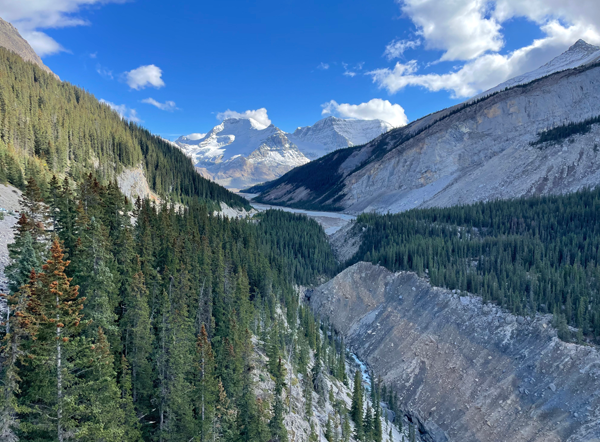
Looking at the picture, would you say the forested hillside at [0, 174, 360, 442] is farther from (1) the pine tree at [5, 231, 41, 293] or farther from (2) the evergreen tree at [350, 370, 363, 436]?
(2) the evergreen tree at [350, 370, 363, 436]

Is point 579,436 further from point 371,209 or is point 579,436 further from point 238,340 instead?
point 371,209

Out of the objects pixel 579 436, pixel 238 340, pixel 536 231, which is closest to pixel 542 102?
pixel 536 231

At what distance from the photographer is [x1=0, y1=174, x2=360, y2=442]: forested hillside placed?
13523 mm

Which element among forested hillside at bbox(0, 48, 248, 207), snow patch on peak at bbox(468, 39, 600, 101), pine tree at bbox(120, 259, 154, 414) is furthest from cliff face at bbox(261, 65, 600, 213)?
pine tree at bbox(120, 259, 154, 414)

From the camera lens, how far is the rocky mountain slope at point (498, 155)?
90938mm

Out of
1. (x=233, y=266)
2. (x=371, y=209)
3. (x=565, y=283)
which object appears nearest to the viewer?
(x=565, y=283)

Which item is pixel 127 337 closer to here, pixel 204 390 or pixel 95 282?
pixel 95 282

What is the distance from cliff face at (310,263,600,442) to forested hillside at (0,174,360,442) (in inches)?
359

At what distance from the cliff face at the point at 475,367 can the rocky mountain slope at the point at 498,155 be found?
2328 inches

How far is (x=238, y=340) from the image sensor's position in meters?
31.5

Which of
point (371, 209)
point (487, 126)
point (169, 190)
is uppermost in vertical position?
point (487, 126)

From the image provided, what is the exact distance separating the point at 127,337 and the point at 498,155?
4725 inches

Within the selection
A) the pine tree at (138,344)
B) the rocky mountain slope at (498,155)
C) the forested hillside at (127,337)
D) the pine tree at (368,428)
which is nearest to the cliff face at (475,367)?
the forested hillside at (127,337)

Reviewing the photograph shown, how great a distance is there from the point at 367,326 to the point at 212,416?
126 feet
